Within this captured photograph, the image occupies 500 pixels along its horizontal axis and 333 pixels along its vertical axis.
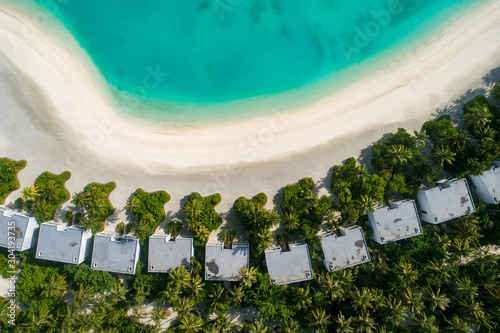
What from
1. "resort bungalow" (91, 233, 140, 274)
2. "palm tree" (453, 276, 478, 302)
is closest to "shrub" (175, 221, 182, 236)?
"resort bungalow" (91, 233, 140, 274)

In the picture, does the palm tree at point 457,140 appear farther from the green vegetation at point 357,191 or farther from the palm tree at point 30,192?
the palm tree at point 30,192

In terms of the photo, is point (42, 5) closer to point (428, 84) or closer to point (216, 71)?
point (216, 71)

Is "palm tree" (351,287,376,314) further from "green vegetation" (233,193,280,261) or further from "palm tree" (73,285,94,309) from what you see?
"palm tree" (73,285,94,309)

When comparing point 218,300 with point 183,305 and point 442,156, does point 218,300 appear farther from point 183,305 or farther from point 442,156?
point 442,156

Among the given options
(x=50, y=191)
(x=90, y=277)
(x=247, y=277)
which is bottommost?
(x=247, y=277)

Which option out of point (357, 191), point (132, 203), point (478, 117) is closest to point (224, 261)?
point (132, 203)

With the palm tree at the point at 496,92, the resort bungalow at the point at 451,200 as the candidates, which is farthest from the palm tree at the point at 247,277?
the palm tree at the point at 496,92
